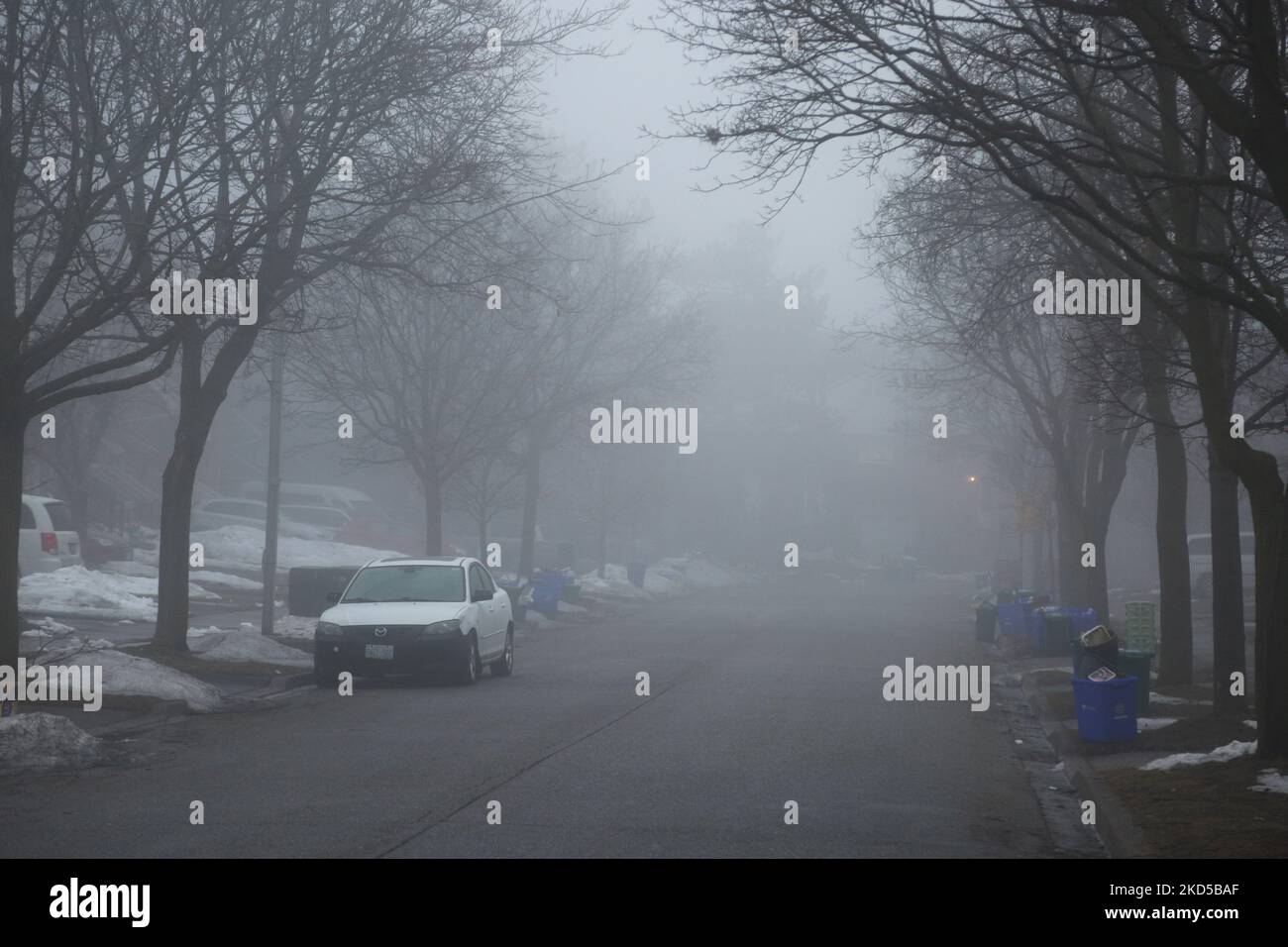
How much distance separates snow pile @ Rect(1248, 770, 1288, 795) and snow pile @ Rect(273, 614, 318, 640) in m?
17.2

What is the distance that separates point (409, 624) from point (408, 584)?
160cm

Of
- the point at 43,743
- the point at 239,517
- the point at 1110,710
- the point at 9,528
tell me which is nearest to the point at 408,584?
the point at 9,528

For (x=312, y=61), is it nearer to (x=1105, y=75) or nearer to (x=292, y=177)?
(x=292, y=177)

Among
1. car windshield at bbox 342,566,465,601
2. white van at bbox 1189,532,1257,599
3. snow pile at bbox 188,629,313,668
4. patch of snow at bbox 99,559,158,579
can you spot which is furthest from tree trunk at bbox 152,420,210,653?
white van at bbox 1189,532,1257,599

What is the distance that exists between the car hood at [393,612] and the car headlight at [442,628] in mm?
62

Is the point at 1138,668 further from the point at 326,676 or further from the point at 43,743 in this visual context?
the point at 43,743

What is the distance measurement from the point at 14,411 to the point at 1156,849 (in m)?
11.2

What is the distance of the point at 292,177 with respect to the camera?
1903 cm

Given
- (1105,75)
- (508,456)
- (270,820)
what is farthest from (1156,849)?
(508,456)

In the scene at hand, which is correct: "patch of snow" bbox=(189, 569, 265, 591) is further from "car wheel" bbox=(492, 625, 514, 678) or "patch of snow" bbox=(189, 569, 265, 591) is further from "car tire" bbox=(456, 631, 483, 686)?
"car tire" bbox=(456, 631, 483, 686)

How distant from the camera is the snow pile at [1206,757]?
39.5 feet

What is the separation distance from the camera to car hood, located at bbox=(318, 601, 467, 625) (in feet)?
62.8

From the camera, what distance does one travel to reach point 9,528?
48.8 feet

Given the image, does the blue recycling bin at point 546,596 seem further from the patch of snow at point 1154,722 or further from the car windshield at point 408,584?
the patch of snow at point 1154,722
